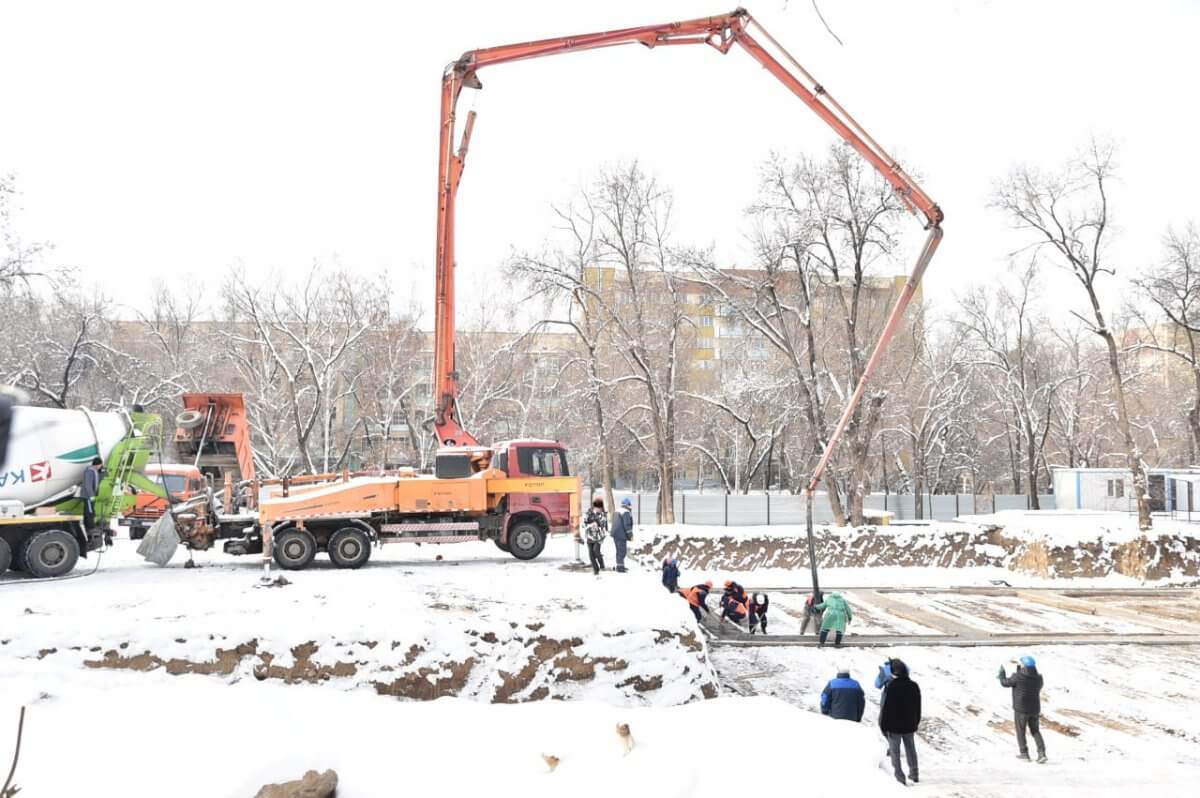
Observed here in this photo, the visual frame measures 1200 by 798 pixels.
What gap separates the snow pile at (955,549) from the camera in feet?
85.7

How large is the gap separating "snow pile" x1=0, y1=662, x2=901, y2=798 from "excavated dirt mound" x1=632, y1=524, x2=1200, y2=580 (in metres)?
18.3

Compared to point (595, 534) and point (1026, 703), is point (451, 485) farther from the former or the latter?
point (1026, 703)

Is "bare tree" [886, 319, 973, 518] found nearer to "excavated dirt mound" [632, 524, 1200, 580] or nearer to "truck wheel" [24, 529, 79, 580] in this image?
"excavated dirt mound" [632, 524, 1200, 580]

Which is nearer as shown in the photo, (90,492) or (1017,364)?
(90,492)

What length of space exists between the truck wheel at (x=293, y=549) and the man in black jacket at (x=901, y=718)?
388 inches

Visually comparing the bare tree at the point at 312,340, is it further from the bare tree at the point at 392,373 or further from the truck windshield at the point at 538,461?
the truck windshield at the point at 538,461

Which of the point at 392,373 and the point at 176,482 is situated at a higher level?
the point at 392,373

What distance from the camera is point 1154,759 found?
9.95m

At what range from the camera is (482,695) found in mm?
9656

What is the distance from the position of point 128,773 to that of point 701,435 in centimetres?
4303

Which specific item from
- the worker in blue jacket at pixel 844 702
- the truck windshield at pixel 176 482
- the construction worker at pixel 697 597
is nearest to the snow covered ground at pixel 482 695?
the worker in blue jacket at pixel 844 702

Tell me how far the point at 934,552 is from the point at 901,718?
20.0 m

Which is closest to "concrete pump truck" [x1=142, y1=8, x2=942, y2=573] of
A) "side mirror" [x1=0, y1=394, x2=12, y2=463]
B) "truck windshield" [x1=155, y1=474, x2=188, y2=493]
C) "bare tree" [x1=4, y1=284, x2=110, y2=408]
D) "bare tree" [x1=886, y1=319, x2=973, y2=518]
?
"side mirror" [x1=0, y1=394, x2=12, y2=463]

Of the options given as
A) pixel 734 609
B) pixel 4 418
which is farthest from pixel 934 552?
pixel 4 418
